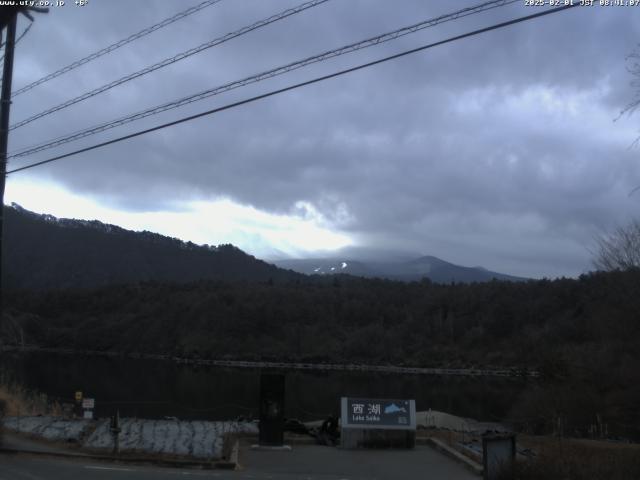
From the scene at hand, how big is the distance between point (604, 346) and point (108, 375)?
213ft

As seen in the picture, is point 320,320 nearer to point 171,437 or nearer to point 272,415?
point 171,437

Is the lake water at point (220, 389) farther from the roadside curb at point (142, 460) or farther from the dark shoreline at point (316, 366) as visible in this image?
the roadside curb at point (142, 460)

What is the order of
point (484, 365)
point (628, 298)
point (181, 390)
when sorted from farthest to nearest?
point (484, 365), point (181, 390), point (628, 298)

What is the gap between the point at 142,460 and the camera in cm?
1571

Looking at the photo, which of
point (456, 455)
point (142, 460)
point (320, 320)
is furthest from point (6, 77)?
point (320, 320)

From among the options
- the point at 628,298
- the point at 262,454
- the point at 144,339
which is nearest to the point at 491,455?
the point at 262,454

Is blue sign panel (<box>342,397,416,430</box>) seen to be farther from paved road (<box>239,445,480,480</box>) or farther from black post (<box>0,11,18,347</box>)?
black post (<box>0,11,18,347</box>)

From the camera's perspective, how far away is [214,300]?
534 ft

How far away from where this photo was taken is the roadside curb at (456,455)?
16.0m

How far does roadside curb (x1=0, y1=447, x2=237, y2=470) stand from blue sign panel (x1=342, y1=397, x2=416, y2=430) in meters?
3.58

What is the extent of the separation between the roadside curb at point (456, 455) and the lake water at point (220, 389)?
25252 millimetres

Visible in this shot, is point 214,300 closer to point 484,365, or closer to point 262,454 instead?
point 484,365

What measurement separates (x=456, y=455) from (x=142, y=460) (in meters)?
7.39

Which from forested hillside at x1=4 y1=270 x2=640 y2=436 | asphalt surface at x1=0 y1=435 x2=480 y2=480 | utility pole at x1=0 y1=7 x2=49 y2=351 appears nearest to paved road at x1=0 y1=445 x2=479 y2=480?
asphalt surface at x1=0 y1=435 x2=480 y2=480
